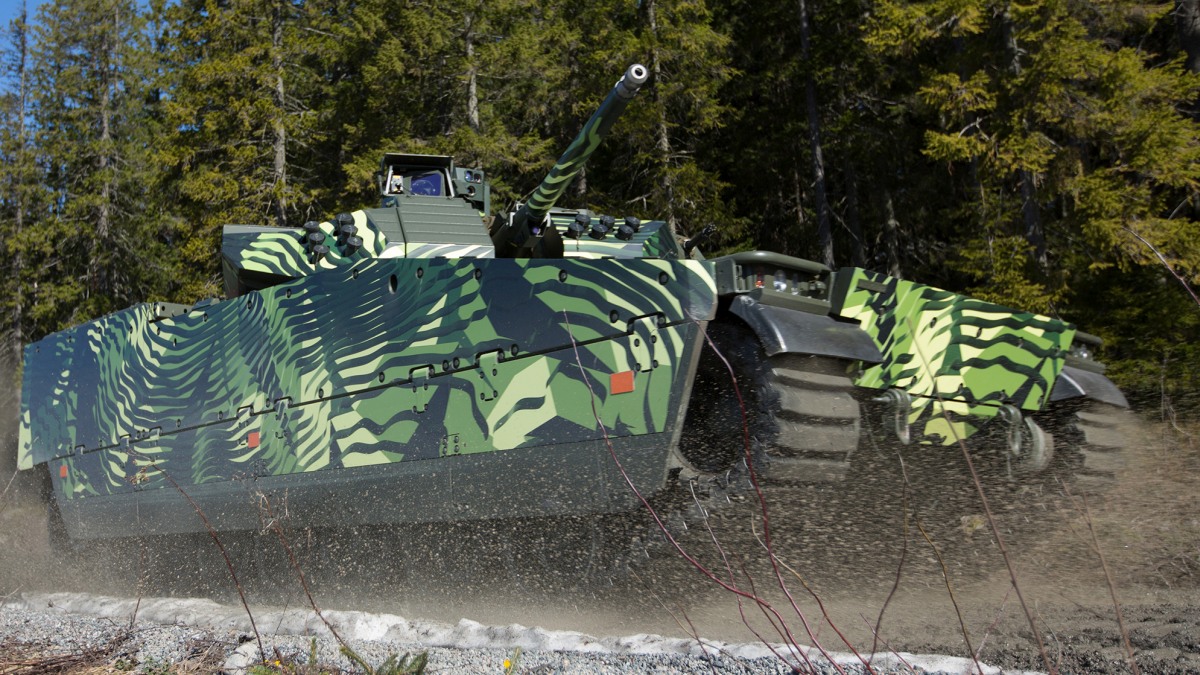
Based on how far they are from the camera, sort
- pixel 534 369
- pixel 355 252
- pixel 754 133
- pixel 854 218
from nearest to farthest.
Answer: pixel 534 369
pixel 355 252
pixel 854 218
pixel 754 133

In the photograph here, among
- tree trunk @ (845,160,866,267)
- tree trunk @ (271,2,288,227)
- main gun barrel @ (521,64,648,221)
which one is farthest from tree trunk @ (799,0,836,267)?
main gun barrel @ (521,64,648,221)

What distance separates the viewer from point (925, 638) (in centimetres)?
471

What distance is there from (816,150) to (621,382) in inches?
616

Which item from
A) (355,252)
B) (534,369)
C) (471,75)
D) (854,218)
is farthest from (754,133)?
(534,369)

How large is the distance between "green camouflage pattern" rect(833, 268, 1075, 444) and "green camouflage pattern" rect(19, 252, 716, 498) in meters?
1.45

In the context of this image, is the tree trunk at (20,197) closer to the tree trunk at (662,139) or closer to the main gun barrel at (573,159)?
the tree trunk at (662,139)

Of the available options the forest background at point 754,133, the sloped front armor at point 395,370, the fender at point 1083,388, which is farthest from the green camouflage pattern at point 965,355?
the forest background at point 754,133

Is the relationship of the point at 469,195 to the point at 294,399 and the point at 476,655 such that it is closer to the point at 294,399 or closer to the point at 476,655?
the point at 294,399

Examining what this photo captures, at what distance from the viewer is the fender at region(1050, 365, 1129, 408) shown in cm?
687

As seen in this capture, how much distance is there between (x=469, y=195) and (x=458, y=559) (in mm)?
3643

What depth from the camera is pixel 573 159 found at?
6.17 meters

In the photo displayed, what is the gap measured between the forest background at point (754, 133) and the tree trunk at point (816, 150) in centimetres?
5

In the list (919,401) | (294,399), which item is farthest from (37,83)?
(919,401)

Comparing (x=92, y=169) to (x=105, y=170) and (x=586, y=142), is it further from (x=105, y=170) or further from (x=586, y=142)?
(x=586, y=142)
